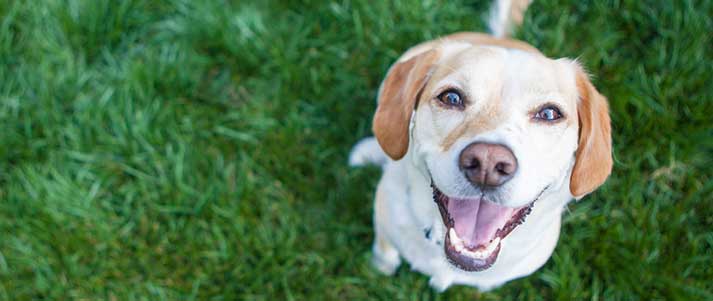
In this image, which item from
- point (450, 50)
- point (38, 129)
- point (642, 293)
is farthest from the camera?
point (38, 129)

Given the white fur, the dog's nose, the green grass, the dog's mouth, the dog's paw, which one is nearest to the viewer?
the dog's nose

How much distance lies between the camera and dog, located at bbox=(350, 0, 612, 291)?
6.60 feet

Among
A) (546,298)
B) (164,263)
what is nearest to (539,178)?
(546,298)

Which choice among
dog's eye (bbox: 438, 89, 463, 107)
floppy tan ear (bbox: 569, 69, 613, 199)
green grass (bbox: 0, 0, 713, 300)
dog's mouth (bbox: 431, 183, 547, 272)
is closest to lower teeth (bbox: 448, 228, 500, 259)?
dog's mouth (bbox: 431, 183, 547, 272)

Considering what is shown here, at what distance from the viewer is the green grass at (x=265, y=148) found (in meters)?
3.25

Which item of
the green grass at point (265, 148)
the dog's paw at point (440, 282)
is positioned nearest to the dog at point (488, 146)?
the dog's paw at point (440, 282)

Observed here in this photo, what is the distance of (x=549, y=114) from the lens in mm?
2154

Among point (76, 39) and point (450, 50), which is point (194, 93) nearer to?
point (76, 39)

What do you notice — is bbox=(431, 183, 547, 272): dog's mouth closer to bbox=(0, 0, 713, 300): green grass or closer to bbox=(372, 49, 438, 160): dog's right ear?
bbox=(372, 49, 438, 160): dog's right ear

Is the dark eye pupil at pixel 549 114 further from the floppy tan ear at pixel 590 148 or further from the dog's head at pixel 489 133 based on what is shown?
the floppy tan ear at pixel 590 148

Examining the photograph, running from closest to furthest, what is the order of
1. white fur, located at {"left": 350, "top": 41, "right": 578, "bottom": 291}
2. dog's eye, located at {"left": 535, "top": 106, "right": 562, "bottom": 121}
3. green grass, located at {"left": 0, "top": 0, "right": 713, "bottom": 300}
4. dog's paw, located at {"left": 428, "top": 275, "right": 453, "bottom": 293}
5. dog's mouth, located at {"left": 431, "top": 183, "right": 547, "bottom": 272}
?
white fur, located at {"left": 350, "top": 41, "right": 578, "bottom": 291}
dog's eye, located at {"left": 535, "top": 106, "right": 562, "bottom": 121}
dog's mouth, located at {"left": 431, "top": 183, "right": 547, "bottom": 272}
dog's paw, located at {"left": 428, "top": 275, "right": 453, "bottom": 293}
green grass, located at {"left": 0, "top": 0, "right": 713, "bottom": 300}

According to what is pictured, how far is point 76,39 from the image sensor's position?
3.74 m

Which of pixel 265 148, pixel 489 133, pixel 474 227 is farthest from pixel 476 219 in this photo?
pixel 265 148

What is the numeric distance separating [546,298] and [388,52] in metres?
1.57
